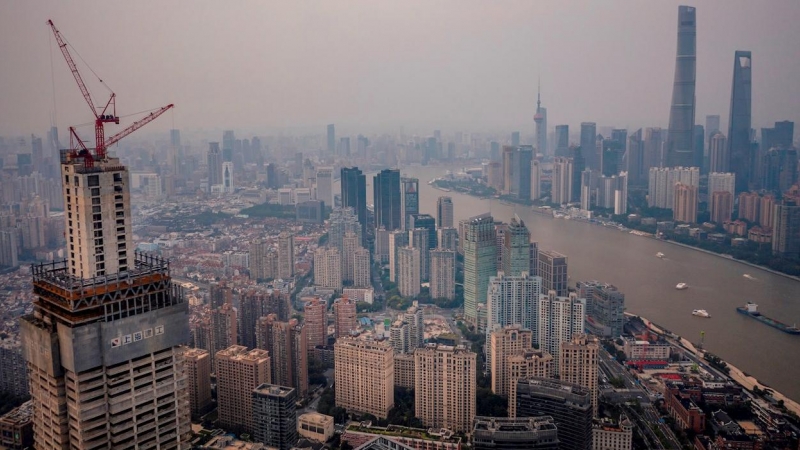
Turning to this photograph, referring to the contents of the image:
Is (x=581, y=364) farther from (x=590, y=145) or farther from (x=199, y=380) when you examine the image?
(x=590, y=145)

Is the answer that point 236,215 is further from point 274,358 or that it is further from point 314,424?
point 314,424

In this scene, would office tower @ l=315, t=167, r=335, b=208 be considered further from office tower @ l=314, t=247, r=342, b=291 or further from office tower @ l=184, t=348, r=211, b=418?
office tower @ l=184, t=348, r=211, b=418

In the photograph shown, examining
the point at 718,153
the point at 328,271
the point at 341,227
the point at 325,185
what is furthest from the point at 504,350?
the point at 325,185

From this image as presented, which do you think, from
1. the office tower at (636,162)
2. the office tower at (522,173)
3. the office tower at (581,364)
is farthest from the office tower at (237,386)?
the office tower at (636,162)

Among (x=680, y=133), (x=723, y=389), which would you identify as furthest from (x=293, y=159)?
(x=723, y=389)

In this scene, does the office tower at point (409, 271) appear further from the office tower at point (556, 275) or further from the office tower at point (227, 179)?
the office tower at point (227, 179)

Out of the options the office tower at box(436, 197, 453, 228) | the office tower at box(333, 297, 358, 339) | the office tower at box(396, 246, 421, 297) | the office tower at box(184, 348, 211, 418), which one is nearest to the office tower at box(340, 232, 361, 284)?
the office tower at box(396, 246, 421, 297)
